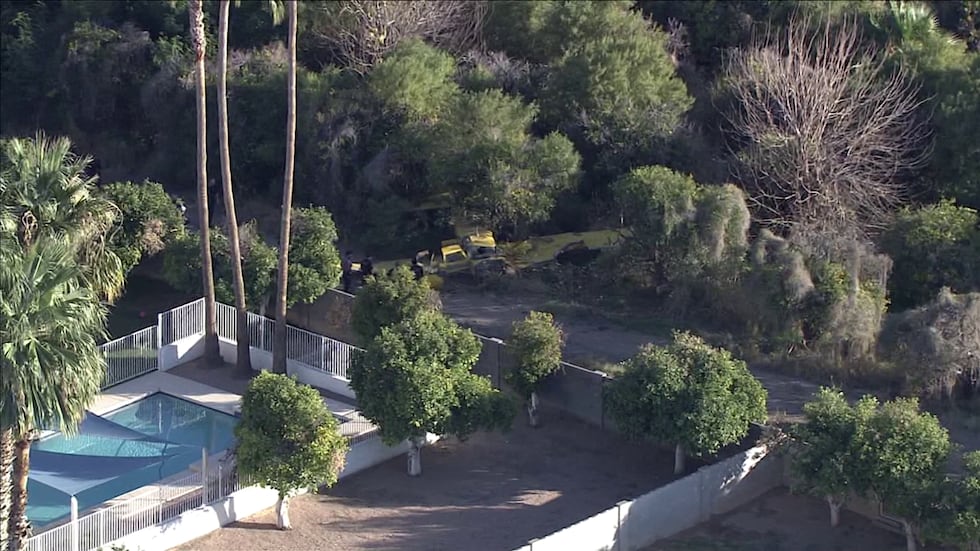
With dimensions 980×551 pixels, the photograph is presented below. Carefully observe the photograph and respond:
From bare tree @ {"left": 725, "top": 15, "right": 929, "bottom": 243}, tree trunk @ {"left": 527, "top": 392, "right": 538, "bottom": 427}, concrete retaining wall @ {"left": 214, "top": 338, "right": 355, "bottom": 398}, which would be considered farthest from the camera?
bare tree @ {"left": 725, "top": 15, "right": 929, "bottom": 243}

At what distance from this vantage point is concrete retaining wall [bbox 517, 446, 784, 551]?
77.1 ft

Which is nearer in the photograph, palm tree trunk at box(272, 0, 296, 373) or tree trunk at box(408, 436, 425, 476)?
tree trunk at box(408, 436, 425, 476)

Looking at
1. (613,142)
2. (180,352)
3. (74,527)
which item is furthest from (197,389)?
(613,142)

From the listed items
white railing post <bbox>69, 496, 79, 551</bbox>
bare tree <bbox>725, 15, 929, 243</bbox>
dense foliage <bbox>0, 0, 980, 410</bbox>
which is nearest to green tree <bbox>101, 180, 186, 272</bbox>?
dense foliage <bbox>0, 0, 980, 410</bbox>

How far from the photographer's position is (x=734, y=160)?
39.1 metres

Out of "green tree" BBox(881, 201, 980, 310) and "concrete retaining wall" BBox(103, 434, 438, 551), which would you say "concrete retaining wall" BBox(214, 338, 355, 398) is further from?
"green tree" BBox(881, 201, 980, 310)

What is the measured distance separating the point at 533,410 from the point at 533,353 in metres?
1.30

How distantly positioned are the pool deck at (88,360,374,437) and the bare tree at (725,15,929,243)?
40.6 ft

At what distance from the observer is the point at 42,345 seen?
19.6m

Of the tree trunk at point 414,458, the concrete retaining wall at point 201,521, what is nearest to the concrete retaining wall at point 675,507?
the tree trunk at point 414,458

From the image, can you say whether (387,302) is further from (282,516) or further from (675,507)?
(675,507)

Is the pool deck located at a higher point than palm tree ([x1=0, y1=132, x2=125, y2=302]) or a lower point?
lower

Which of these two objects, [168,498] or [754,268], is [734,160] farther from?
[168,498]

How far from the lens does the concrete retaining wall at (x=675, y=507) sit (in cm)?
2350
